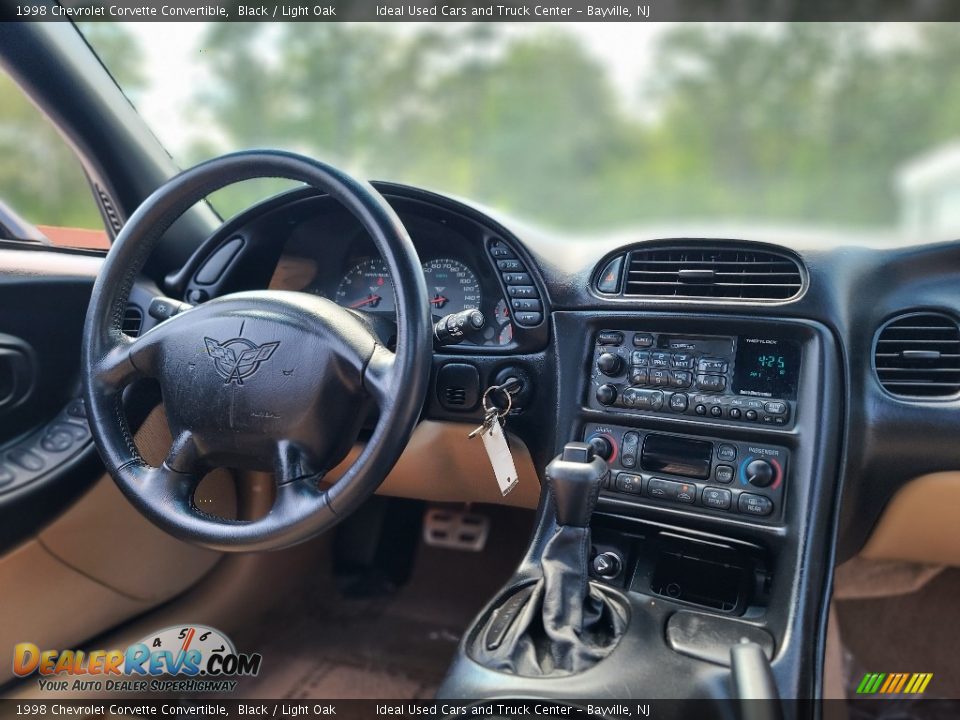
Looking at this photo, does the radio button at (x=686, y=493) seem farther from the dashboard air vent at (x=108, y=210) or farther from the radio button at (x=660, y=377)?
the dashboard air vent at (x=108, y=210)

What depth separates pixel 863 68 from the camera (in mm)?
11336

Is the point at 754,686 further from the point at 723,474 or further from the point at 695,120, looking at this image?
the point at 695,120

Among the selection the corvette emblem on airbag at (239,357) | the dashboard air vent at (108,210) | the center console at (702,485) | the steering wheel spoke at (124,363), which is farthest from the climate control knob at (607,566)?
the dashboard air vent at (108,210)

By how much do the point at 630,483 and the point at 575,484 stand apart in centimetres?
32

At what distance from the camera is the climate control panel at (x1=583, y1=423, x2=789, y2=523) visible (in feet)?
3.94

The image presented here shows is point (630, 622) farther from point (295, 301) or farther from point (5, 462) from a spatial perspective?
point (5, 462)

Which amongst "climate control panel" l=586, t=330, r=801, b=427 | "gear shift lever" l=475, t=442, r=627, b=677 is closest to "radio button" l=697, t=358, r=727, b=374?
"climate control panel" l=586, t=330, r=801, b=427

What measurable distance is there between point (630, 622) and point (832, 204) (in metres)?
12.1

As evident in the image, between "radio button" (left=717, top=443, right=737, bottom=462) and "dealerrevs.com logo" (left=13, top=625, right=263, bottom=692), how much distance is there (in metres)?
1.30

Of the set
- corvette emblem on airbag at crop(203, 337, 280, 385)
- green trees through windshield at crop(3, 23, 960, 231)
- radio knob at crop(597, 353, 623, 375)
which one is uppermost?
green trees through windshield at crop(3, 23, 960, 231)

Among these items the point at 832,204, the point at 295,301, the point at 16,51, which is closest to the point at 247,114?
the point at 16,51

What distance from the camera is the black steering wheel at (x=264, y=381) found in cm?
102

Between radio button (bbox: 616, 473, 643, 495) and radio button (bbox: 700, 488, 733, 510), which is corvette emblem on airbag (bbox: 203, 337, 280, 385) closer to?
radio button (bbox: 616, 473, 643, 495)

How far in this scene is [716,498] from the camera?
1231 millimetres
